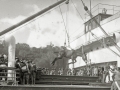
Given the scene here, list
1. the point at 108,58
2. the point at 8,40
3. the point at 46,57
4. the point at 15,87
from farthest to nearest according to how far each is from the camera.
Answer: the point at 46,57 < the point at 108,58 < the point at 8,40 < the point at 15,87

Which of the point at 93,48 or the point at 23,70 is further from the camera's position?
the point at 93,48

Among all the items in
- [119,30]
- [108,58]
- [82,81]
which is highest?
[119,30]

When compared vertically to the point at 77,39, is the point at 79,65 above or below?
below

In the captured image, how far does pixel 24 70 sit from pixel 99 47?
747 inches

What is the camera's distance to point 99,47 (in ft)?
104

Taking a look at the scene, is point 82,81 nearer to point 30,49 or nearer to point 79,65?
point 79,65

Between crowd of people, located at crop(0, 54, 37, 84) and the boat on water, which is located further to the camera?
crowd of people, located at crop(0, 54, 37, 84)

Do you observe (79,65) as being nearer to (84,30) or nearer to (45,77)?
(84,30)

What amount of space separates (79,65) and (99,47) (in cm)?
739

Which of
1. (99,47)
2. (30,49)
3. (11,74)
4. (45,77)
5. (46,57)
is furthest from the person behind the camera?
(30,49)

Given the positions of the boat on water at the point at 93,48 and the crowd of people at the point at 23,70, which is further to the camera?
the crowd of people at the point at 23,70

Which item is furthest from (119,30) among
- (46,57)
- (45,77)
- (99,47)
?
(46,57)

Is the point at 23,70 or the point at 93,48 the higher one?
the point at 93,48

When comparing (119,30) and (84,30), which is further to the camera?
(84,30)
